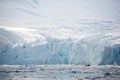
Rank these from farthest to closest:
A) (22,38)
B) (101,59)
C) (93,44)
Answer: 1. (22,38)
2. (93,44)
3. (101,59)

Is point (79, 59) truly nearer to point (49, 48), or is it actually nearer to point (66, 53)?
point (66, 53)

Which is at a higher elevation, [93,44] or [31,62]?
[93,44]

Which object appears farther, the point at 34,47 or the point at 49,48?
the point at 34,47

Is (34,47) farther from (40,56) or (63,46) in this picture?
(63,46)

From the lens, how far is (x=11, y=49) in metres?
102

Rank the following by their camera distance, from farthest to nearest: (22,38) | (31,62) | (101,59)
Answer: (22,38)
(31,62)
(101,59)

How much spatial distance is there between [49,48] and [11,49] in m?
17.5

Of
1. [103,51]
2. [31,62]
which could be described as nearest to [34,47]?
[31,62]

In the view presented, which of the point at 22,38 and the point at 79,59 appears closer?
the point at 79,59

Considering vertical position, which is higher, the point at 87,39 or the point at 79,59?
the point at 87,39

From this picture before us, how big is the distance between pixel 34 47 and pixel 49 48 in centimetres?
872

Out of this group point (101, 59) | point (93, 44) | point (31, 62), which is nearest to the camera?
point (101, 59)

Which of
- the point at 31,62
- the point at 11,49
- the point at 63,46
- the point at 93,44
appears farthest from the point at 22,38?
the point at 93,44

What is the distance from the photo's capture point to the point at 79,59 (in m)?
86.4
